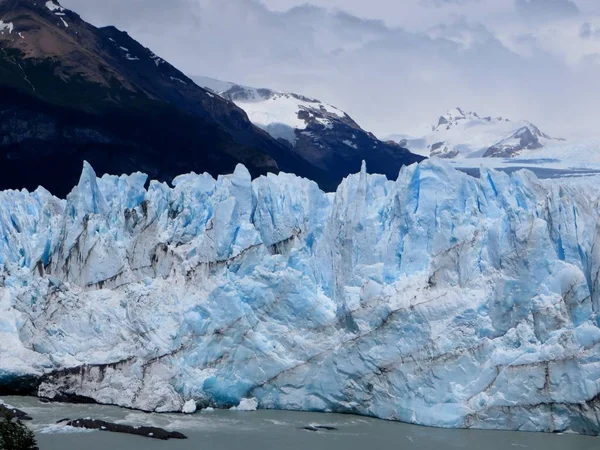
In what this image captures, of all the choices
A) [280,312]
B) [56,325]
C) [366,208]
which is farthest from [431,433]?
[56,325]

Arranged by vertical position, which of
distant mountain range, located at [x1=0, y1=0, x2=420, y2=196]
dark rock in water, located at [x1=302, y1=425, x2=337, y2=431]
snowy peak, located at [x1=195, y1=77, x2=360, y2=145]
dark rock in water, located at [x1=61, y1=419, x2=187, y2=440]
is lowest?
dark rock in water, located at [x1=61, y1=419, x2=187, y2=440]

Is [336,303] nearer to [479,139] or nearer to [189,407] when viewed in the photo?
[189,407]

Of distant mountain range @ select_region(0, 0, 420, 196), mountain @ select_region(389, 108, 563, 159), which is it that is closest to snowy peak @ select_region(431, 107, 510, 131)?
mountain @ select_region(389, 108, 563, 159)

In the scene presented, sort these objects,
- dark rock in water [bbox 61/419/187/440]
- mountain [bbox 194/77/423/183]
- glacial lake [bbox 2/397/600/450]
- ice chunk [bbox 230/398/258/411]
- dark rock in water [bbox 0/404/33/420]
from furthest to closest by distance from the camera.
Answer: mountain [bbox 194/77/423/183] → ice chunk [bbox 230/398/258/411] → dark rock in water [bbox 0/404/33/420] → dark rock in water [bbox 61/419/187/440] → glacial lake [bbox 2/397/600/450]

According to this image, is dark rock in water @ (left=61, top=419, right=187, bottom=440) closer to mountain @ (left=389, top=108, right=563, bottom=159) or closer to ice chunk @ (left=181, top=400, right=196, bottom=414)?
ice chunk @ (left=181, top=400, right=196, bottom=414)

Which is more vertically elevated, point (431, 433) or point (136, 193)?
point (136, 193)

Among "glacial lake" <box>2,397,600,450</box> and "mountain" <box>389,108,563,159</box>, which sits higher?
"mountain" <box>389,108,563,159</box>

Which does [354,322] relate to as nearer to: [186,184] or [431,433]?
[431,433]
